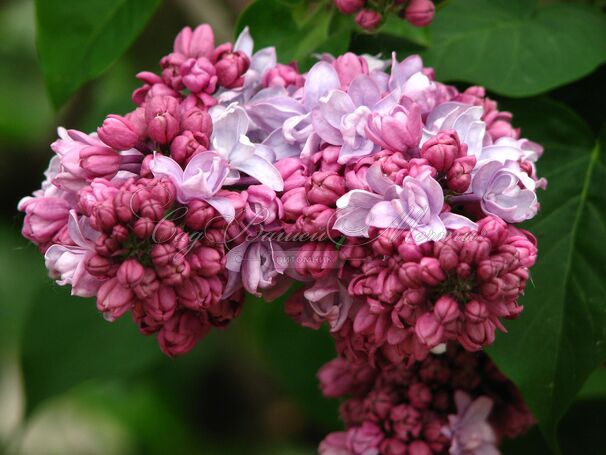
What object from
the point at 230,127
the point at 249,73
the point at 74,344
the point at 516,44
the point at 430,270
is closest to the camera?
the point at 430,270

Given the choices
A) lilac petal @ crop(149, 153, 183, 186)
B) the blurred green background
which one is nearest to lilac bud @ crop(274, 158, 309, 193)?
lilac petal @ crop(149, 153, 183, 186)

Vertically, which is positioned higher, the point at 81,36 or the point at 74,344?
the point at 81,36

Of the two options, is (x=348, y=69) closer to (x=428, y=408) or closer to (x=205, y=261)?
(x=205, y=261)

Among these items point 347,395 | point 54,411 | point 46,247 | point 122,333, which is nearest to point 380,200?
point 46,247

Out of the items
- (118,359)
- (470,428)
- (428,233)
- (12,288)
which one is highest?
(428,233)

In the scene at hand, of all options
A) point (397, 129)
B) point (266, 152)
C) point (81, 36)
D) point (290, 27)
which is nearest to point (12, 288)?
point (81, 36)

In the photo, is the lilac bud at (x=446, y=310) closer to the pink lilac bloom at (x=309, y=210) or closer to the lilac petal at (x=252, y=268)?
the pink lilac bloom at (x=309, y=210)
